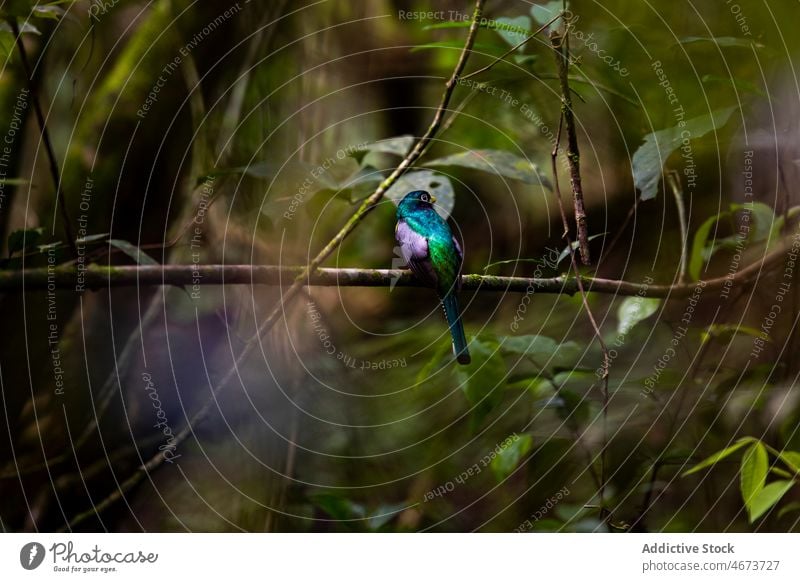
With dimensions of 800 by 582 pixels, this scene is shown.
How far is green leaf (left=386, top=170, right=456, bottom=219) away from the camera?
1.00 metres

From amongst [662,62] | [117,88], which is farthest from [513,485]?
[117,88]

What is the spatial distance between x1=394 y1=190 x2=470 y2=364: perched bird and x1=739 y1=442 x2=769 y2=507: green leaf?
0.43 m

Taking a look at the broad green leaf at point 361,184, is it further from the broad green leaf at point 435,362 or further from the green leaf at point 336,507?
the green leaf at point 336,507

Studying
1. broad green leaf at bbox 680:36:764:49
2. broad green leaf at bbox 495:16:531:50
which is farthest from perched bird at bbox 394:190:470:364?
broad green leaf at bbox 680:36:764:49

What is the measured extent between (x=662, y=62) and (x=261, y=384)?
77cm

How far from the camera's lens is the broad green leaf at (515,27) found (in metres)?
0.98

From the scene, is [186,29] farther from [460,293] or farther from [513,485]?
[513,485]

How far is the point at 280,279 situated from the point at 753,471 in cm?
73

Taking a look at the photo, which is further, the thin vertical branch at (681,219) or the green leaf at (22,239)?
the thin vertical branch at (681,219)

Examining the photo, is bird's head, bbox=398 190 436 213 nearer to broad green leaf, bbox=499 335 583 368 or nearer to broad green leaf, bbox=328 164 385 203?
broad green leaf, bbox=328 164 385 203

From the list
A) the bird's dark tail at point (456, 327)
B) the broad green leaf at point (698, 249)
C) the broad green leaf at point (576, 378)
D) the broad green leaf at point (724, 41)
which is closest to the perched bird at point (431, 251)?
the bird's dark tail at point (456, 327)

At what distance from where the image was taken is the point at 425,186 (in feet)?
3.28

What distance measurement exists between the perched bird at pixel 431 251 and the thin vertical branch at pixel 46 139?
0.46 metres

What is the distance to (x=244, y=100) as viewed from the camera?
1.04 meters
